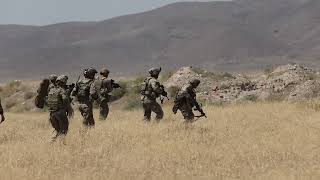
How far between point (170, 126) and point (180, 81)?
20.5 m

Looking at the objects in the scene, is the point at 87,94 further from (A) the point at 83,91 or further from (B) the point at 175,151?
(B) the point at 175,151

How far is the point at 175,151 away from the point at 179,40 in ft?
456

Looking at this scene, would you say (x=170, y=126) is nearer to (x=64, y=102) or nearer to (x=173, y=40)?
(x=64, y=102)

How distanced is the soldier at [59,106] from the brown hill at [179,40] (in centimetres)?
9452

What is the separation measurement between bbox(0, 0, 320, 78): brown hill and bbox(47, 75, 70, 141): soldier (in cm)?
9452

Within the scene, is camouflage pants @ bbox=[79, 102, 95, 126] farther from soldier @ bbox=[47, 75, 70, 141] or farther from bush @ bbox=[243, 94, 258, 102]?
bush @ bbox=[243, 94, 258, 102]

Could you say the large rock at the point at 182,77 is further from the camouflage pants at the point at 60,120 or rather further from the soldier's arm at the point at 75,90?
the camouflage pants at the point at 60,120

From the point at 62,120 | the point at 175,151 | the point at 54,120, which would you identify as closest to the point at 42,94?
the point at 54,120

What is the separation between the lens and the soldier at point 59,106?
15.2m

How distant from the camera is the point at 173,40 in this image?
150500 millimetres

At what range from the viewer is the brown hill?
426ft

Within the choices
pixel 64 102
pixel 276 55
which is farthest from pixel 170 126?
pixel 276 55

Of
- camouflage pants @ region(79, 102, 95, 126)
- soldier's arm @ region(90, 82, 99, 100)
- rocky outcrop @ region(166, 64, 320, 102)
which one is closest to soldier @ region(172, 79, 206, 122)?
camouflage pants @ region(79, 102, 95, 126)

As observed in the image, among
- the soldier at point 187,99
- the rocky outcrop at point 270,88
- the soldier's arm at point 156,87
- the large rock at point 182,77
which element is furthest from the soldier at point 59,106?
the large rock at point 182,77
